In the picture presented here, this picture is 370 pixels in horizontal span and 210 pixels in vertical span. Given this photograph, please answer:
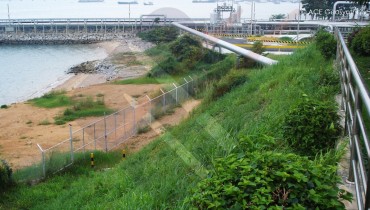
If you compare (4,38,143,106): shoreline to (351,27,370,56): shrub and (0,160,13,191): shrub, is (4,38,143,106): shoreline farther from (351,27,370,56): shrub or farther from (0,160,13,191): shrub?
(351,27,370,56): shrub

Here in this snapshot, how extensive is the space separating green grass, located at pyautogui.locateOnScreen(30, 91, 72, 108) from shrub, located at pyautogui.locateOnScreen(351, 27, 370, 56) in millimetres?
19916

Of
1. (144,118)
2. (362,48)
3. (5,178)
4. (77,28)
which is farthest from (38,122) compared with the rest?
(77,28)

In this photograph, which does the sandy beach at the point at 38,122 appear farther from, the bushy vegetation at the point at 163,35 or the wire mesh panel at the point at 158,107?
the bushy vegetation at the point at 163,35

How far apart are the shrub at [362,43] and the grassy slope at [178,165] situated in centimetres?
105

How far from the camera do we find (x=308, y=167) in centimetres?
341

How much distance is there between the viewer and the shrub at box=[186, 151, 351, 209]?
314 centimetres

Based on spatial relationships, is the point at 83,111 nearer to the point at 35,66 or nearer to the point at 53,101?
the point at 53,101

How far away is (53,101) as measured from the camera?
28.9 meters

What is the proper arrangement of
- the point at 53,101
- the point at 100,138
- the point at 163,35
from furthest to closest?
the point at 163,35 < the point at 53,101 < the point at 100,138

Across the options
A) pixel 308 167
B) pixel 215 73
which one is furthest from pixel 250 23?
pixel 308 167

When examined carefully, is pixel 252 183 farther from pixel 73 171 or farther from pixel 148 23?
pixel 148 23

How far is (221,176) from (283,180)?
0.52 m

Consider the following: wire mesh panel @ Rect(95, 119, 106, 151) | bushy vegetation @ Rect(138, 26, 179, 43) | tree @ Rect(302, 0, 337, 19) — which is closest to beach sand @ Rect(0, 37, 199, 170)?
wire mesh panel @ Rect(95, 119, 106, 151)

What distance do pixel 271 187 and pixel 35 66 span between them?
2112 inches
